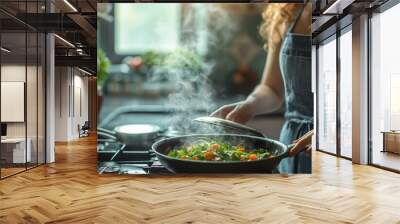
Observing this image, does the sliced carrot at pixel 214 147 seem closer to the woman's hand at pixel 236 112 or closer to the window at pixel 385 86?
the woman's hand at pixel 236 112

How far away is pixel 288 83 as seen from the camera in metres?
5.88

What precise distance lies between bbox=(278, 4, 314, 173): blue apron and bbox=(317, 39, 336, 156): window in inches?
168

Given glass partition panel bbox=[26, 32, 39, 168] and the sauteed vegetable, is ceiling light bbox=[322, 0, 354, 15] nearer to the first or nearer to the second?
the sauteed vegetable

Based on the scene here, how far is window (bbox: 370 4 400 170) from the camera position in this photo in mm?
6816

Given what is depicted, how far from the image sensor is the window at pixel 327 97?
9852 millimetres

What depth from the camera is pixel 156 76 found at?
5.94m

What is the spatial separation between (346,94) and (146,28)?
209 inches

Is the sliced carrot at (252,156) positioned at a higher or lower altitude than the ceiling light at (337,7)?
lower

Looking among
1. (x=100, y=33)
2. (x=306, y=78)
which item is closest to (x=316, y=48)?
(x=306, y=78)

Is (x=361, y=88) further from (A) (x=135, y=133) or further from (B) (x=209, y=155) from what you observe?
(A) (x=135, y=133)

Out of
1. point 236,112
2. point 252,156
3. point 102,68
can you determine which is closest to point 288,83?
point 236,112

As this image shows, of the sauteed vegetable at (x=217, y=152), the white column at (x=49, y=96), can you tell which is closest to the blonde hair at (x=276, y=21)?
the sauteed vegetable at (x=217, y=152)

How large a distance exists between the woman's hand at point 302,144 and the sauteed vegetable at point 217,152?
0.35 metres

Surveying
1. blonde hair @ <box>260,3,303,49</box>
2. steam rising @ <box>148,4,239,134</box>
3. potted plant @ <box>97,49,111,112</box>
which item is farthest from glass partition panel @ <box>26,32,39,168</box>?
blonde hair @ <box>260,3,303,49</box>
